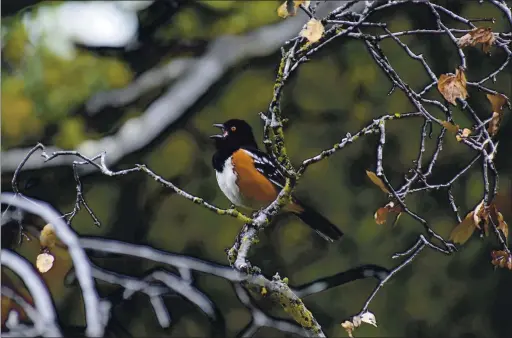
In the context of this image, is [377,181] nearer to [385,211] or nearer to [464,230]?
[385,211]

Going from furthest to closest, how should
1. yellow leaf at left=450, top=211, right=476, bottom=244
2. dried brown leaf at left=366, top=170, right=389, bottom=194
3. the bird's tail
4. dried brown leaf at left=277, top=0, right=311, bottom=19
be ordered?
the bird's tail
dried brown leaf at left=366, top=170, right=389, bottom=194
yellow leaf at left=450, top=211, right=476, bottom=244
dried brown leaf at left=277, top=0, right=311, bottom=19

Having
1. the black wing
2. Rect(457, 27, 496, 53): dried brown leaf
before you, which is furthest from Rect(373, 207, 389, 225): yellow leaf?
Rect(457, 27, 496, 53): dried brown leaf

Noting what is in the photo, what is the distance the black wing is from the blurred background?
0.16ft

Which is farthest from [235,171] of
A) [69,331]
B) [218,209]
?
[69,331]

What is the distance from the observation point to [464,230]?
4.67 ft

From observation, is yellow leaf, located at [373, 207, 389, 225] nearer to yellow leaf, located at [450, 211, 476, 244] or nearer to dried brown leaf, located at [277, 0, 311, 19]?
yellow leaf, located at [450, 211, 476, 244]

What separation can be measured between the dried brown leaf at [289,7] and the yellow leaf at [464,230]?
1.75 feet

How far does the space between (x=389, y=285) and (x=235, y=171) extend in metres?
0.44

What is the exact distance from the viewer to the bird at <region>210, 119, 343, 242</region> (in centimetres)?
154

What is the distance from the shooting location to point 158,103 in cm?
170

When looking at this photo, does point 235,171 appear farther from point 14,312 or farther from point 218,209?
point 14,312

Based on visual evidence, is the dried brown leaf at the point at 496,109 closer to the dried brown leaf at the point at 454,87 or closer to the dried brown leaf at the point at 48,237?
the dried brown leaf at the point at 454,87

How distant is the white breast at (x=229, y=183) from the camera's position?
1.58m

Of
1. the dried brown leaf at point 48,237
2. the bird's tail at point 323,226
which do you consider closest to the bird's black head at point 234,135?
the bird's tail at point 323,226
